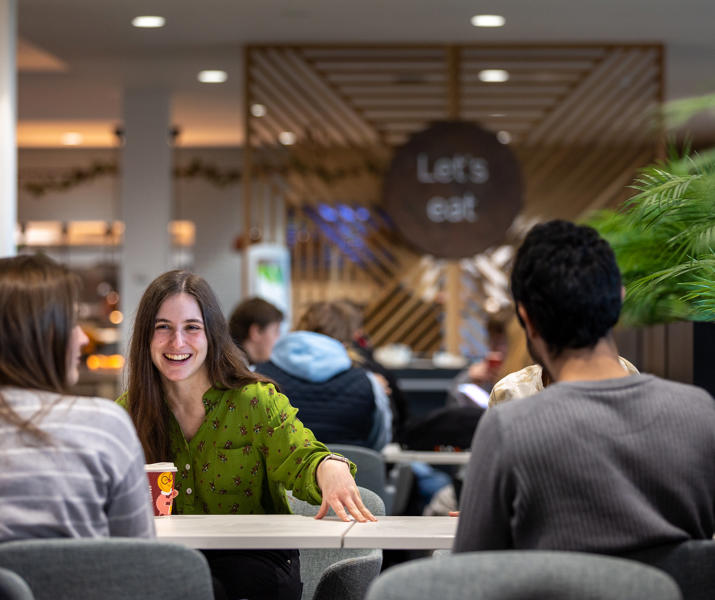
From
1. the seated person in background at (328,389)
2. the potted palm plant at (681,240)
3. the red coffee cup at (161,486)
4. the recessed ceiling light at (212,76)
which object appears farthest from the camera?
the recessed ceiling light at (212,76)

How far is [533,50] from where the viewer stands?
27.4ft

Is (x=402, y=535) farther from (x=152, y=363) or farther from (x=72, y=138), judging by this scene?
(x=72, y=138)

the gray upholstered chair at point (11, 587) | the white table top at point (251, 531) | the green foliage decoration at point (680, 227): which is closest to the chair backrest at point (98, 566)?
the gray upholstered chair at point (11, 587)

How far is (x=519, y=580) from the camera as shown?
4.70 ft

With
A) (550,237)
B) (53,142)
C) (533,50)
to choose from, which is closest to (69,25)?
(533,50)

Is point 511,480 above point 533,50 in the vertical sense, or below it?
below

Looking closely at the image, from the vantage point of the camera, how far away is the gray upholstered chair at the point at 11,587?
1.56 metres

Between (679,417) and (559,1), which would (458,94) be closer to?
(559,1)

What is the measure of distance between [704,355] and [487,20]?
464 cm

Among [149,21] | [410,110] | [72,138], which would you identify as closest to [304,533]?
[149,21]

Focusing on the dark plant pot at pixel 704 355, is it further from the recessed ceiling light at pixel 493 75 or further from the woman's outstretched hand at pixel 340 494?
the recessed ceiling light at pixel 493 75

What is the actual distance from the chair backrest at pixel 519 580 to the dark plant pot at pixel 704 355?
186 cm

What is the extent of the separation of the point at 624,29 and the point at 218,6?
2.77m

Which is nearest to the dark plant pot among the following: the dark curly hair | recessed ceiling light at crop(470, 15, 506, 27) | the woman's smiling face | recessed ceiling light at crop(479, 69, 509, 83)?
the woman's smiling face
